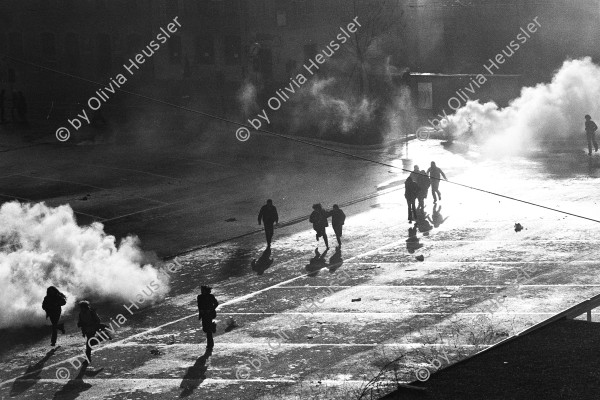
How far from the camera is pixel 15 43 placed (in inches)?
2152

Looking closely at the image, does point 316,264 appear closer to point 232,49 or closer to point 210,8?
point 232,49

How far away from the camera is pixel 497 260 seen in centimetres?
2381

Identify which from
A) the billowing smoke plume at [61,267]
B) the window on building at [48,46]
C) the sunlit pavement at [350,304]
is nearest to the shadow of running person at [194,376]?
the sunlit pavement at [350,304]

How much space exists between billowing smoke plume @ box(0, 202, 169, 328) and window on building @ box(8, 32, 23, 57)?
30.5 meters

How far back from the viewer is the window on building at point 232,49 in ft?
183

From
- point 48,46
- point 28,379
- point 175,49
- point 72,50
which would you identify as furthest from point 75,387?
point 48,46

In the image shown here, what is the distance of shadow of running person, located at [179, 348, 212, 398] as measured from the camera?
1673 centimetres

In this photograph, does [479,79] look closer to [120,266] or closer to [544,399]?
[120,266]

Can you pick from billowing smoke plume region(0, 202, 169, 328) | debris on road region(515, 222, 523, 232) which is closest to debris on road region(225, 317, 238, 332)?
billowing smoke plume region(0, 202, 169, 328)

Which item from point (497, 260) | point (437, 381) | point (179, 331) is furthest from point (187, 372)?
point (497, 260)
